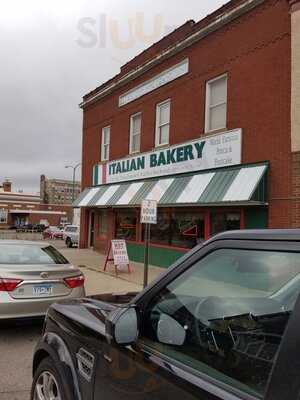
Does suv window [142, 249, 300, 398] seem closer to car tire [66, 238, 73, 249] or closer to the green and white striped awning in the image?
the green and white striped awning

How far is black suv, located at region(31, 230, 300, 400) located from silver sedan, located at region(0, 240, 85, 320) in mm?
3436

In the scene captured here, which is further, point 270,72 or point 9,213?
point 9,213

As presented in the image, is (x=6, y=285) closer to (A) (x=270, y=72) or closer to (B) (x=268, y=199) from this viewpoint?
(B) (x=268, y=199)

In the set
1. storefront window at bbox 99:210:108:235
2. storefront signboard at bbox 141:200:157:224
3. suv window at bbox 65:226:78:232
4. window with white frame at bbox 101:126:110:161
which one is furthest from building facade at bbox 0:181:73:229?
storefront signboard at bbox 141:200:157:224

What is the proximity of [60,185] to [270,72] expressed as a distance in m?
101

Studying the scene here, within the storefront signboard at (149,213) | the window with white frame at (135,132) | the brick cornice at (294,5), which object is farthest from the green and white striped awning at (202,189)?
the brick cornice at (294,5)

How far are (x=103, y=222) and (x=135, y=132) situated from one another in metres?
5.02

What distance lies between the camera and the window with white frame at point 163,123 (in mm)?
16016

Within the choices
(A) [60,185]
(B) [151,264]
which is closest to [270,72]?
(B) [151,264]

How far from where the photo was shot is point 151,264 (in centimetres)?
1598

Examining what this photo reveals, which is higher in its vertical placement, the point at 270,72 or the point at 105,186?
the point at 270,72

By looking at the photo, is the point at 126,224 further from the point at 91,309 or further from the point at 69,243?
the point at 91,309

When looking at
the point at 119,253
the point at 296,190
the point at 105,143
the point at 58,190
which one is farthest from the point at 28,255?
the point at 58,190

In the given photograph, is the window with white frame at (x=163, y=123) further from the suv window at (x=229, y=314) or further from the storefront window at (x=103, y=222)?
the suv window at (x=229, y=314)
